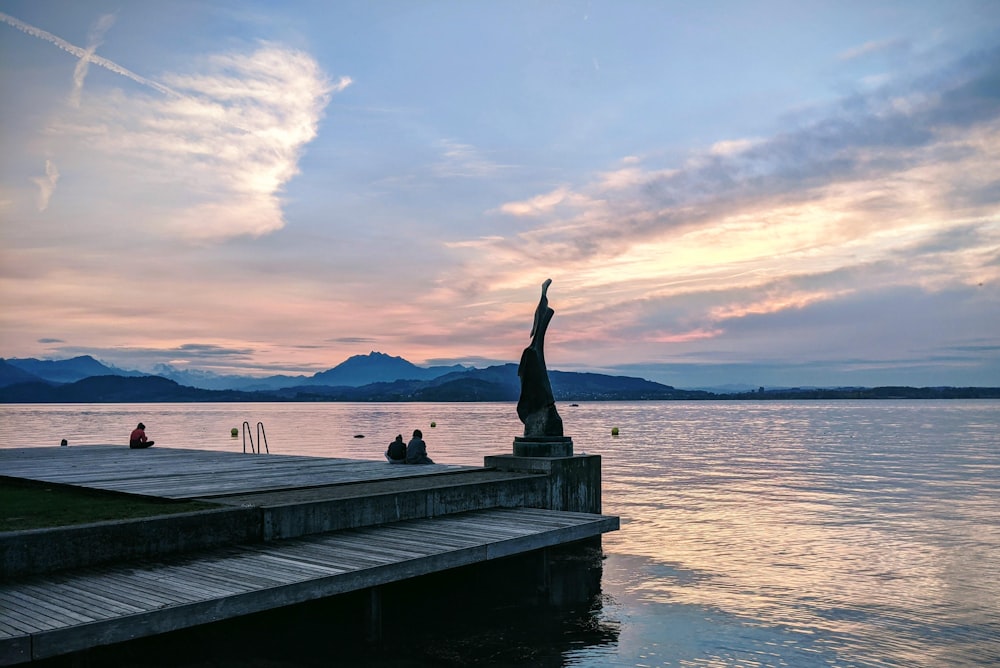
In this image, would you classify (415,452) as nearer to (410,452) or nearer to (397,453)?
(410,452)

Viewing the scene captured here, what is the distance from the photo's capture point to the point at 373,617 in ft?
37.5

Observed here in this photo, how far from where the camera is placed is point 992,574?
18.2 metres

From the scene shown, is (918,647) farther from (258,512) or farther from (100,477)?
(100,477)

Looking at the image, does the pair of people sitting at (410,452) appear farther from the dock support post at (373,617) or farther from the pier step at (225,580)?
the dock support post at (373,617)

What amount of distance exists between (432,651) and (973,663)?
816cm

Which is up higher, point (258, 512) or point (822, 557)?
point (258, 512)

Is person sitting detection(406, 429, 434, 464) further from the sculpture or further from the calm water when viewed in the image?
the calm water

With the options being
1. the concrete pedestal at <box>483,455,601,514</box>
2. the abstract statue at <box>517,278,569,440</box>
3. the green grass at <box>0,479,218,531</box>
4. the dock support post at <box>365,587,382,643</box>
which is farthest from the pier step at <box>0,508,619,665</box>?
the abstract statue at <box>517,278,569,440</box>

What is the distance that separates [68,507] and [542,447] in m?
9.19

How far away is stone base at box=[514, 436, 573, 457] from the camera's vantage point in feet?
56.9

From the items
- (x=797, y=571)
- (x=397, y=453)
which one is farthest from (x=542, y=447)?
(x=797, y=571)

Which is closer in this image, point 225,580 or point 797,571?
point 225,580

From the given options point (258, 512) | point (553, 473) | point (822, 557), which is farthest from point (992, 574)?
point (258, 512)

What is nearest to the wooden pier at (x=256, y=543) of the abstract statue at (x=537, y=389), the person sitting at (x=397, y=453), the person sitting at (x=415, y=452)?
the abstract statue at (x=537, y=389)
